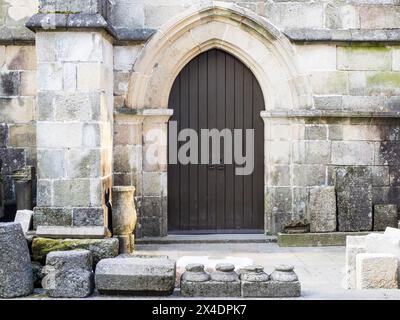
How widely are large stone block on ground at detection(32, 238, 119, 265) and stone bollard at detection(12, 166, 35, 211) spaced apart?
4.45ft

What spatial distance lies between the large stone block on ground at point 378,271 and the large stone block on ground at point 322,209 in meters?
2.48

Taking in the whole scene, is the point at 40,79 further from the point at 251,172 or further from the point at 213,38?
the point at 251,172

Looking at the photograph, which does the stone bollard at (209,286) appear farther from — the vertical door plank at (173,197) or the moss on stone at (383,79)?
the moss on stone at (383,79)

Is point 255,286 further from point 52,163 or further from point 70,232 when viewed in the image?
point 52,163

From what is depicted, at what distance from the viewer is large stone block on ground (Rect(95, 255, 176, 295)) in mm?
5203

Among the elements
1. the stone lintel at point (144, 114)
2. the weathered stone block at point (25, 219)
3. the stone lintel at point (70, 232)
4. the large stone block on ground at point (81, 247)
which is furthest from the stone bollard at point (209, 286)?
the stone lintel at point (144, 114)

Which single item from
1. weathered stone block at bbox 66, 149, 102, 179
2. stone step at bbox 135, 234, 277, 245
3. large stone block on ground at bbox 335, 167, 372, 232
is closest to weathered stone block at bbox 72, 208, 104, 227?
weathered stone block at bbox 66, 149, 102, 179

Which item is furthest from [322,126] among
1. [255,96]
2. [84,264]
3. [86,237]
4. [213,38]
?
[84,264]

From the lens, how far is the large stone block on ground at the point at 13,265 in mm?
5250

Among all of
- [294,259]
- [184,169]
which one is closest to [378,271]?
[294,259]

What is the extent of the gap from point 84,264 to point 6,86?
3301mm

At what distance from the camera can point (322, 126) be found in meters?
8.00
